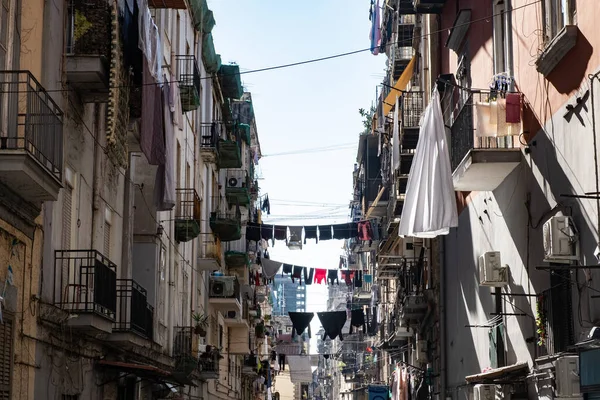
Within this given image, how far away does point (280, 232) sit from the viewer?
36000 mm

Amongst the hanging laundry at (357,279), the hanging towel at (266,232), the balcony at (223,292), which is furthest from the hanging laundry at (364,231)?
the hanging laundry at (357,279)

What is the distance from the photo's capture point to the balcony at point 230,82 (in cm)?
3919

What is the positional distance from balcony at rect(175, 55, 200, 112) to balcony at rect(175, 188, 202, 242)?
8.04 feet

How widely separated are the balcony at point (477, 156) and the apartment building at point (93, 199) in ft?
16.7

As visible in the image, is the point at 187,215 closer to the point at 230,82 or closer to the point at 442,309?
the point at 442,309

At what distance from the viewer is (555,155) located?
537 inches

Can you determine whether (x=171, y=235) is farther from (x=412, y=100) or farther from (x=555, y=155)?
(x=555, y=155)

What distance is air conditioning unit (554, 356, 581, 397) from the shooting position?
Answer: 1166 centimetres

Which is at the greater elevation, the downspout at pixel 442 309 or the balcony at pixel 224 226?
the balcony at pixel 224 226

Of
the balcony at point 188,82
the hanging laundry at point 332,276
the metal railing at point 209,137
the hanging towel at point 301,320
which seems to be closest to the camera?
the balcony at point 188,82

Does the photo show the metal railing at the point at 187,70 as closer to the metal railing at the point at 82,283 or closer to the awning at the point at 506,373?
the metal railing at the point at 82,283

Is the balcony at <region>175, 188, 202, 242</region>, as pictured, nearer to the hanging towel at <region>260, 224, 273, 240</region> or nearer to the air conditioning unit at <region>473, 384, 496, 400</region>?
the hanging towel at <region>260, 224, 273, 240</region>

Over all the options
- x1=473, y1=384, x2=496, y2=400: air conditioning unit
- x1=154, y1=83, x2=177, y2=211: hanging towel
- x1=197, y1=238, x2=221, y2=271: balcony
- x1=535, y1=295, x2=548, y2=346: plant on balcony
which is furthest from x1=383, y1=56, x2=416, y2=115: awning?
x1=535, y1=295, x2=548, y2=346: plant on balcony

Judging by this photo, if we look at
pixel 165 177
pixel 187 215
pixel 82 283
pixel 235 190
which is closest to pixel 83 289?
pixel 82 283
